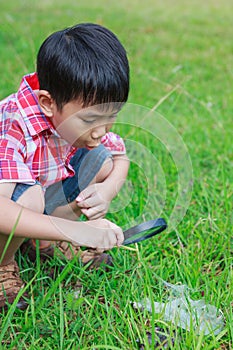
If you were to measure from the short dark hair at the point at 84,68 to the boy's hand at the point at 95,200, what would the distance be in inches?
10.8

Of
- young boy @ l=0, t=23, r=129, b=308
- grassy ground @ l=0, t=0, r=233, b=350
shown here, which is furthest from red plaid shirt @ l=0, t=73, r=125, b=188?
grassy ground @ l=0, t=0, r=233, b=350

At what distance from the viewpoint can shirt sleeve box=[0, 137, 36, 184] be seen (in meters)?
1.25

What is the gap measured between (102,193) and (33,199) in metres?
0.25

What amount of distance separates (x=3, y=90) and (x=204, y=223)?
1.38m

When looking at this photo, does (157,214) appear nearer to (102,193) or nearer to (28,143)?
(102,193)

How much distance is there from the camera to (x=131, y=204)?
5.88 feet

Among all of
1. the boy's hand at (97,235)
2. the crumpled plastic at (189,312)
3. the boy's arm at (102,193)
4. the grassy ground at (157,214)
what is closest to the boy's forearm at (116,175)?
the boy's arm at (102,193)

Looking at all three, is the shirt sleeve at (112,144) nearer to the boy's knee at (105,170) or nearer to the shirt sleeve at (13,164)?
the boy's knee at (105,170)

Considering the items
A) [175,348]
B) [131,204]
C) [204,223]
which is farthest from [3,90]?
[175,348]

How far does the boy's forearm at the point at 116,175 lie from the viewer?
1.52m

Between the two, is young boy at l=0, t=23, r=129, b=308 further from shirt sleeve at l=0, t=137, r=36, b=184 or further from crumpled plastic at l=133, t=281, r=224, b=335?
crumpled plastic at l=133, t=281, r=224, b=335

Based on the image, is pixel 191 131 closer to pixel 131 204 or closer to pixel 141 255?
pixel 131 204

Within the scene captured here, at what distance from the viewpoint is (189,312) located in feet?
4.10

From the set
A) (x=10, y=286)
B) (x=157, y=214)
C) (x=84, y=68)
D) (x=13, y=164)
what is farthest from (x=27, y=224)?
(x=157, y=214)
